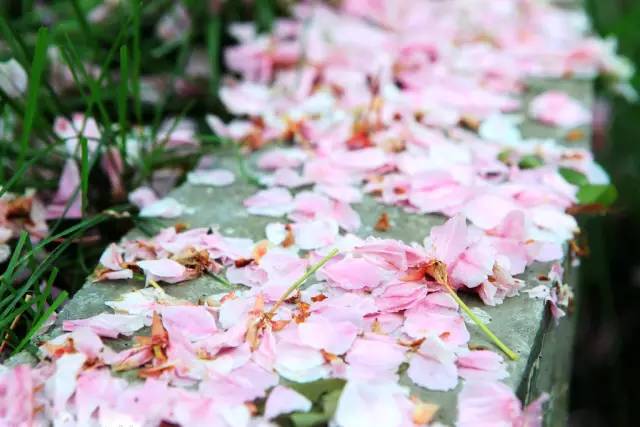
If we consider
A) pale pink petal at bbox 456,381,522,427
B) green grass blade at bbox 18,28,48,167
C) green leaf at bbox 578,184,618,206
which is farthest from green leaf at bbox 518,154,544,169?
green grass blade at bbox 18,28,48,167

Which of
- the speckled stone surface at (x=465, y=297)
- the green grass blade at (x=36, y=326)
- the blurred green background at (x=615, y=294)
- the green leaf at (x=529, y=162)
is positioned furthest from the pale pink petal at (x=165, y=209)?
the blurred green background at (x=615, y=294)

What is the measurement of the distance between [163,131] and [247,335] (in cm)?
75

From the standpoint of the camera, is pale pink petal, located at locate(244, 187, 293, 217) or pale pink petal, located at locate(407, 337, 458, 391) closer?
pale pink petal, located at locate(407, 337, 458, 391)

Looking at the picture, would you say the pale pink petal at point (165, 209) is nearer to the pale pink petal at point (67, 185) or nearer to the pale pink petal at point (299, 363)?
the pale pink petal at point (67, 185)

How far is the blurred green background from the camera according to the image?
7.14 ft

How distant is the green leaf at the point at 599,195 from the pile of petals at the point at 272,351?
1.09 feet

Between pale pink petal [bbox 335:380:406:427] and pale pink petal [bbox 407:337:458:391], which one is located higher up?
pale pink petal [bbox 335:380:406:427]

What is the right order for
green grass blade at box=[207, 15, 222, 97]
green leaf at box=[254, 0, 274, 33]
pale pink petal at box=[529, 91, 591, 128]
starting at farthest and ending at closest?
green leaf at box=[254, 0, 274, 33]
green grass blade at box=[207, 15, 222, 97]
pale pink petal at box=[529, 91, 591, 128]

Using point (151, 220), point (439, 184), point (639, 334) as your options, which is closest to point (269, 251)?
point (151, 220)

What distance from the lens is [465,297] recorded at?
1020 mm

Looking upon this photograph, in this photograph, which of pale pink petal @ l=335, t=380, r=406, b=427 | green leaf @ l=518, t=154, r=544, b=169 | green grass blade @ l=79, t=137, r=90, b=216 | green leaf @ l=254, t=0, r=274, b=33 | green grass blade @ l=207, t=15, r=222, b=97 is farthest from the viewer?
green leaf @ l=254, t=0, r=274, b=33

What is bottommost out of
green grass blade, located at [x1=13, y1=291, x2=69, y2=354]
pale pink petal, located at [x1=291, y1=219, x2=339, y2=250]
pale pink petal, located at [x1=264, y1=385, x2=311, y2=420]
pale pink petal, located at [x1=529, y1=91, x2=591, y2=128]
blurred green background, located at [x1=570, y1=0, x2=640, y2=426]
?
blurred green background, located at [x1=570, y1=0, x2=640, y2=426]

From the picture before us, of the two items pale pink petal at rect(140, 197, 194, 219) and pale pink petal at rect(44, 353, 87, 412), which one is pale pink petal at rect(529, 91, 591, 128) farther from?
pale pink petal at rect(44, 353, 87, 412)

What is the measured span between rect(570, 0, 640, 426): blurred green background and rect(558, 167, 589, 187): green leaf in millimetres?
840
